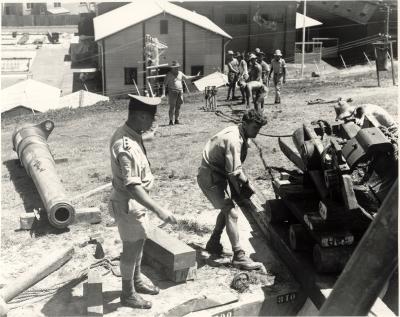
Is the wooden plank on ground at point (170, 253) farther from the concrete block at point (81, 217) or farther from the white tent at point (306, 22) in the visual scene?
the white tent at point (306, 22)

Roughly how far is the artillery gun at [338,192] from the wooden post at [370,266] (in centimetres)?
281

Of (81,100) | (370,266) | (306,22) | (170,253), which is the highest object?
(306,22)

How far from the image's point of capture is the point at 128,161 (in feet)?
15.4

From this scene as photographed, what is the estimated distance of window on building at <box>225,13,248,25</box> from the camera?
39.7 meters

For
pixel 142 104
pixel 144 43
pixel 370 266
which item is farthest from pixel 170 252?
pixel 144 43

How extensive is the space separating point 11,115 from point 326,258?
2220 centimetres

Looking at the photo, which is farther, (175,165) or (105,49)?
(105,49)

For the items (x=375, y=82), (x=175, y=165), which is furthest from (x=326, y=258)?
(x=375, y=82)

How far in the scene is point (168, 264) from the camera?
Answer: 18.5 ft

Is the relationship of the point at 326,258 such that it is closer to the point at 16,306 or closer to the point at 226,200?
the point at 226,200

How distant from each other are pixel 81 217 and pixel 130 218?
103 inches

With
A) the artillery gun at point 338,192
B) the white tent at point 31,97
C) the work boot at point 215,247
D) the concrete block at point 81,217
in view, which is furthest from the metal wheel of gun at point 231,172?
the white tent at point 31,97

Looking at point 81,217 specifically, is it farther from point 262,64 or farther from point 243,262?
point 262,64

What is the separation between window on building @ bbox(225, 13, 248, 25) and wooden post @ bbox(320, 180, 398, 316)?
3862cm
